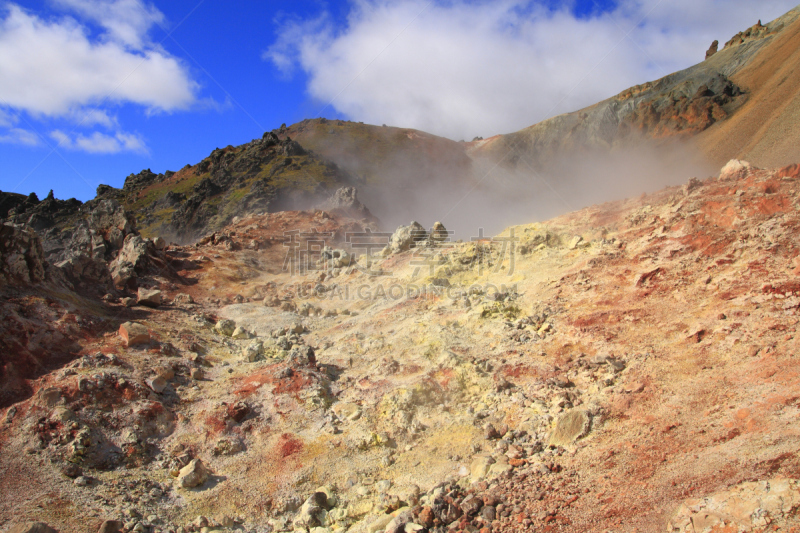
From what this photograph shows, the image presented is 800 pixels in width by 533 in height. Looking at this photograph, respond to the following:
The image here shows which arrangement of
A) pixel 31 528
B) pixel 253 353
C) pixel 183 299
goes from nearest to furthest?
pixel 31 528 → pixel 253 353 → pixel 183 299

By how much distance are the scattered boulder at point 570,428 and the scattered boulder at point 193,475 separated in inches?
181

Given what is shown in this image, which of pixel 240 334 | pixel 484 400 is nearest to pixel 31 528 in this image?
pixel 484 400

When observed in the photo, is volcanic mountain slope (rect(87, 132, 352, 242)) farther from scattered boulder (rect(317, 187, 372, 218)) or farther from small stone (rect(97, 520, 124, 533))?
small stone (rect(97, 520, 124, 533))

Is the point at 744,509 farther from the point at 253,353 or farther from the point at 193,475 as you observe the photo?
the point at 253,353

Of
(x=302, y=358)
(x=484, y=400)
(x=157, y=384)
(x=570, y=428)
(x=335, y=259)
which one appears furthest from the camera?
(x=335, y=259)

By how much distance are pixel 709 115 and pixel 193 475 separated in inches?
1982

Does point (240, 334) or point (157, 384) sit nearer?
point (157, 384)

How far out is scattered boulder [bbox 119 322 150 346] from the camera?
9.07 meters

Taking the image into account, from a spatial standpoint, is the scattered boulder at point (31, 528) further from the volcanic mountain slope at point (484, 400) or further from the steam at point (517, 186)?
the steam at point (517, 186)

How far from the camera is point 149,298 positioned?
12469 millimetres

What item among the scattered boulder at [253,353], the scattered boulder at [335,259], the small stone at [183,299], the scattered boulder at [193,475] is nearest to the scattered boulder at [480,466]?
the scattered boulder at [193,475]

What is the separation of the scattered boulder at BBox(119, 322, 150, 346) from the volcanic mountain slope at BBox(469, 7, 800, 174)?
29.1 meters

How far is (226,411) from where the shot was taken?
744 cm

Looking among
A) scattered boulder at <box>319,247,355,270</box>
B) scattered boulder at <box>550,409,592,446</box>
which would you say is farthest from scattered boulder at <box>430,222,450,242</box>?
scattered boulder at <box>550,409,592,446</box>
